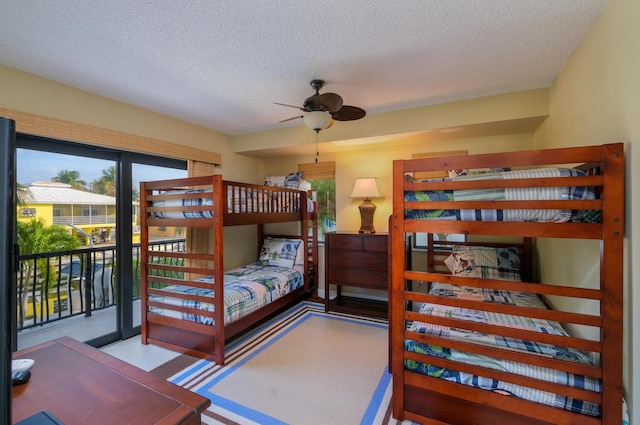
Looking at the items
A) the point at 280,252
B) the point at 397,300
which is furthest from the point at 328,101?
the point at 280,252

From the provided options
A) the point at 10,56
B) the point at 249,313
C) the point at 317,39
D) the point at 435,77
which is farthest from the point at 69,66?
the point at 435,77

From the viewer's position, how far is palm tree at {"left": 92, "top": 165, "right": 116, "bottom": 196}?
2.79 metres

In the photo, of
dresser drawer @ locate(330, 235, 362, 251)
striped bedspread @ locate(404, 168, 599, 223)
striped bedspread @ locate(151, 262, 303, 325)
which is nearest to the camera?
striped bedspread @ locate(404, 168, 599, 223)

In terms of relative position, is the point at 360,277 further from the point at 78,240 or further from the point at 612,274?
the point at 78,240

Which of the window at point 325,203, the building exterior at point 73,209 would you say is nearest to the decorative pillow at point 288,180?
the window at point 325,203

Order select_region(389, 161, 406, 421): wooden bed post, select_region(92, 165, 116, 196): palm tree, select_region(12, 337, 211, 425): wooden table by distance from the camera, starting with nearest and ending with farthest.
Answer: select_region(12, 337, 211, 425): wooden table < select_region(389, 161, 406, 421): wooden bed post < select_region(92, 165, 116, 196): palm tree

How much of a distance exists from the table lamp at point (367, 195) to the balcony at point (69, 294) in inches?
108

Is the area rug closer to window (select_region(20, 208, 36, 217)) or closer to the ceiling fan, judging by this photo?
window (select_region(20, 208, 36, 217))

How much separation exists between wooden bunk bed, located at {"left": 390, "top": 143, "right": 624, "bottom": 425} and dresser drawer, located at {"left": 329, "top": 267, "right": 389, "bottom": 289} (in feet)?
5.09

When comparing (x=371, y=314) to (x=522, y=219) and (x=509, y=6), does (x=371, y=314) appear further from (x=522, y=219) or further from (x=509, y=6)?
(x=509, y=6)

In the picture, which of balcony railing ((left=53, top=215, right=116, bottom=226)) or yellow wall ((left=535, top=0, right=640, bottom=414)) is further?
balcony railing ((left=53, top=215, right=116, bottom=226))

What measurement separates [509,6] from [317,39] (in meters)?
1.10

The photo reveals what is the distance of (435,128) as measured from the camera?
2.96 metres

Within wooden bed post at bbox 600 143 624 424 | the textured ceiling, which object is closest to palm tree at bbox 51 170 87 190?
the textured ceiling
